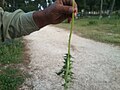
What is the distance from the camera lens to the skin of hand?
1.38 m

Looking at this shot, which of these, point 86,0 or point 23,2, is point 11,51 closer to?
point 23,2

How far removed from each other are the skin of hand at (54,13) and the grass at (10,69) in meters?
3.51

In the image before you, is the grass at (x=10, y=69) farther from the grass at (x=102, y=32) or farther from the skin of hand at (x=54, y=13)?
the skin of hand at (x=54, y=13)

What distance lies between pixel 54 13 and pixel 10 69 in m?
6.47

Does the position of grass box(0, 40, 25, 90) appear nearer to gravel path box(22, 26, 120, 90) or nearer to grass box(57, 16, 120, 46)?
gravel path box(22, 26, 120, 90)

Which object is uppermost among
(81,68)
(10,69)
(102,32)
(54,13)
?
(54,13)

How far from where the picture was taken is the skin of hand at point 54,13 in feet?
4.52

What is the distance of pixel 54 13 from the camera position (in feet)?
4.75

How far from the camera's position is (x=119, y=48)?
11656mm

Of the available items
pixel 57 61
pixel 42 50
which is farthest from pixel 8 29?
pixel 42 50

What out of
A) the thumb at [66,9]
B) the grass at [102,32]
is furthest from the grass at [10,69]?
the thumb at [66,9]

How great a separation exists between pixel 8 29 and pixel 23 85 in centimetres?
517

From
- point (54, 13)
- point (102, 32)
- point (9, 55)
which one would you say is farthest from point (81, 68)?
point (102, 32)

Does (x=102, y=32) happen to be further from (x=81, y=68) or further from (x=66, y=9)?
(x=66, y=9)
